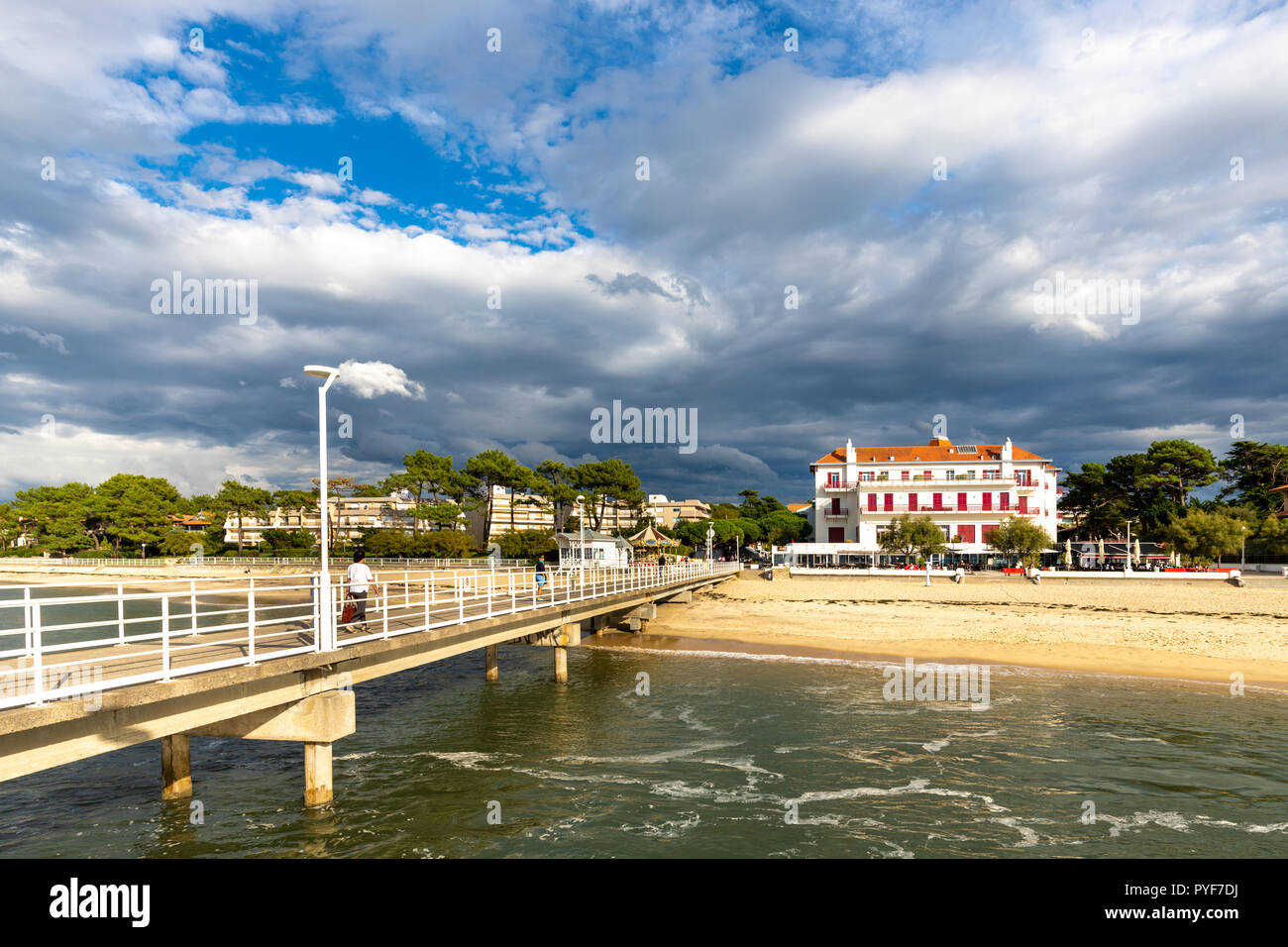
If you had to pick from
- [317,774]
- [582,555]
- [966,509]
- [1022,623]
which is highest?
[966,509]

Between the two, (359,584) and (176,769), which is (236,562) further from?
(359,584)

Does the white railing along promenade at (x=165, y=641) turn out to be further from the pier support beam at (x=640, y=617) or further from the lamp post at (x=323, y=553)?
the pier support beam at (x=640, y=617)

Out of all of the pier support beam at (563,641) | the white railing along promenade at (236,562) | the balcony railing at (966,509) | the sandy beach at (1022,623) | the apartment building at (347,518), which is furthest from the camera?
the apartment building at (347,518)

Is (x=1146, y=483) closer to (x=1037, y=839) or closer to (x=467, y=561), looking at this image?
(x=467, y=561)

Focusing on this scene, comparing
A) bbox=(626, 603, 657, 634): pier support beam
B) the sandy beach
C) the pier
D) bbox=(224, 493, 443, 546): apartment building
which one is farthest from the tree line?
bbox=(224, 493, 443, 546): apartment building

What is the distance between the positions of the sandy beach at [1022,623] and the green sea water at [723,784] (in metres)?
6.84

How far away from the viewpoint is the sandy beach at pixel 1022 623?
1162 inches

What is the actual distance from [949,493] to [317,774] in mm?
65373

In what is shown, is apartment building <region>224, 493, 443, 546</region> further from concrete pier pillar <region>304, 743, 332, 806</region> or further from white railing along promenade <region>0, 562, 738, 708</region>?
concrete pier pillar <region>304, 743, 332, 806</region>

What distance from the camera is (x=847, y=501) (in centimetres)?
7256

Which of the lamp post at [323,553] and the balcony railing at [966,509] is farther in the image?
the balcony railing at [966,509]

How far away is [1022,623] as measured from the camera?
36.6 meters

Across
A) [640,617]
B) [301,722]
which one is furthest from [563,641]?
[640,617]

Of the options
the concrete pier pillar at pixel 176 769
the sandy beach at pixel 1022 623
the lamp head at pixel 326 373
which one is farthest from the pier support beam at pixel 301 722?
the sandy beach at pixel 1022 623
